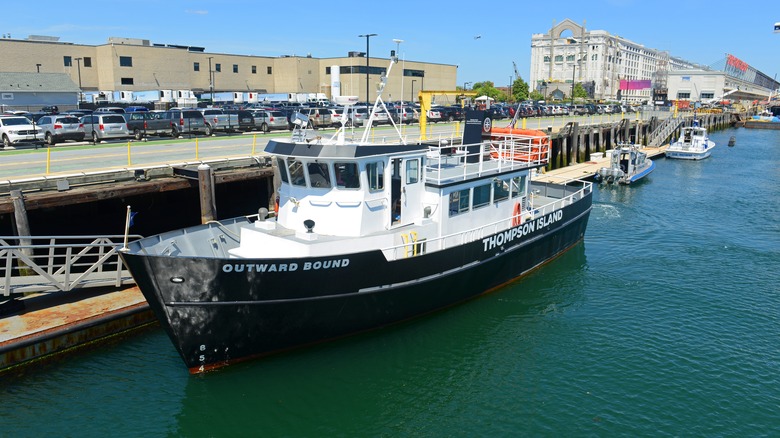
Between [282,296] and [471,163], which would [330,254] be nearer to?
[282,296]

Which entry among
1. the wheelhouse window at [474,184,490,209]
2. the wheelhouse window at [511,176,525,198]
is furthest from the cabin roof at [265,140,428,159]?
the wheelhouse window at [511,176,525,198]

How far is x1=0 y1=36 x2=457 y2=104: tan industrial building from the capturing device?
7356 centimetres

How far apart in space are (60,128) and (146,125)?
469 cm

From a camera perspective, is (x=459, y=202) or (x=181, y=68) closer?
(x=459, y=202)

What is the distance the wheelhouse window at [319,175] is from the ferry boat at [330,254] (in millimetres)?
28

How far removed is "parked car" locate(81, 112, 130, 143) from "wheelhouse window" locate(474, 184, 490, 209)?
23.0 m

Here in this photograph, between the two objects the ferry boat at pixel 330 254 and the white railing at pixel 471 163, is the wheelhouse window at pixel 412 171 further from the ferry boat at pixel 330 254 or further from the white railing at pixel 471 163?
the white railing at pixel 471 163

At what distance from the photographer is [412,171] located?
595 inches

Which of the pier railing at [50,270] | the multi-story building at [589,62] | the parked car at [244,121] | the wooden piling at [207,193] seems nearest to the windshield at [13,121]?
the parked car at [244,121]

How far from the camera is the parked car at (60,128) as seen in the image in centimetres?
2895

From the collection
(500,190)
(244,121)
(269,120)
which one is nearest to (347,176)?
(500,190)

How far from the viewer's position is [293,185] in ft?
47.2

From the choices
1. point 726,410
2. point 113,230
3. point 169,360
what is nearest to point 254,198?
point 113,230

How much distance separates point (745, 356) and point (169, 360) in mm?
14331
